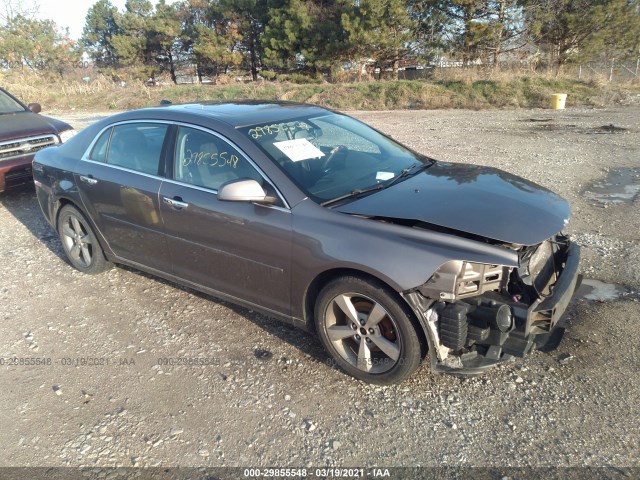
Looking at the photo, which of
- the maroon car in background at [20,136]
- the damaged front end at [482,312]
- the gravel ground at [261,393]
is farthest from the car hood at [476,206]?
the maroon car in background at [20,136]

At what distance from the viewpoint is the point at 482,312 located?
8.82 ft

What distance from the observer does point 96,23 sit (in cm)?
4872

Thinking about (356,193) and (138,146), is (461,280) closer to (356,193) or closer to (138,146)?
(356,193)

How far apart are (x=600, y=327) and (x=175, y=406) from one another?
309cm

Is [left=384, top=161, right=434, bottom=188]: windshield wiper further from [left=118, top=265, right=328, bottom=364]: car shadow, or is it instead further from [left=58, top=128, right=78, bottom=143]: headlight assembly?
[left=58, top=128, right=78, bottom=143]: headlight assembly

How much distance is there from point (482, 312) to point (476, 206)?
696mm

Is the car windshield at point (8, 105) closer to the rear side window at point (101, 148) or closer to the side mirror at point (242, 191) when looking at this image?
the rear side window at point (101, 148)

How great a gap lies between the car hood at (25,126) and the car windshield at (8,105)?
156 mm

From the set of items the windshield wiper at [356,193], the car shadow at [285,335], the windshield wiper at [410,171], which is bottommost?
the car shadow at [285,335]

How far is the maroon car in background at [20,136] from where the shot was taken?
695cm

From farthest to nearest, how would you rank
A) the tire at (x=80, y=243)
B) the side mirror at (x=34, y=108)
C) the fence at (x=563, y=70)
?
the fence at (x=563, y=70) < the side mirror at (x=34, y=108) < the tire at (x=80, y=243)

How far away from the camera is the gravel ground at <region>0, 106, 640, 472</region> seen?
2600 mm

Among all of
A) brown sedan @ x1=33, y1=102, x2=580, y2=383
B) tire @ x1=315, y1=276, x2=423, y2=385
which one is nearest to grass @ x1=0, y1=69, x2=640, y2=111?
brown sedan @ x1=33, y1=102, x2=580, y2=383

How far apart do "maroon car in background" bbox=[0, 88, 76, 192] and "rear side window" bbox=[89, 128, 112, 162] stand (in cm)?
334
